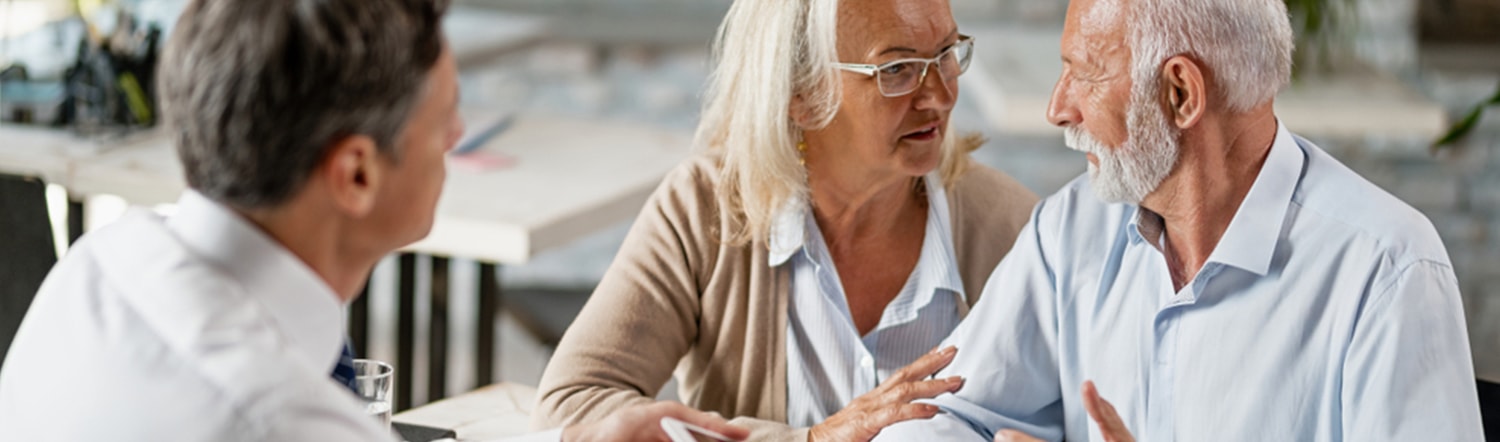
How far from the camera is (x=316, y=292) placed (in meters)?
1.07

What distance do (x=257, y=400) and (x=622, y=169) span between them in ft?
6.62

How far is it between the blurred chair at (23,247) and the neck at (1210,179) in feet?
4.45

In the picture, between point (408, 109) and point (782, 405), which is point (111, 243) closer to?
point (408, 109)

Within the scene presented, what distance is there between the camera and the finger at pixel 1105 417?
1346mm

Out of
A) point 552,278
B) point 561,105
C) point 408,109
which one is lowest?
point 552,278

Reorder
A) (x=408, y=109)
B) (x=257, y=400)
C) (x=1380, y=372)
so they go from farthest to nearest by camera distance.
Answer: (x=1380, y=372) < (x=408, y=109) < (x=257, y=400)

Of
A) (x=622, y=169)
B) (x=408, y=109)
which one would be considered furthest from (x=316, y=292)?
(x=622, y=169)

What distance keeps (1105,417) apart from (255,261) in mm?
712

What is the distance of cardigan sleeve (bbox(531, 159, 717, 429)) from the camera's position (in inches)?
70.2

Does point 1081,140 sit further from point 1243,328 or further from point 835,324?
point 835,324

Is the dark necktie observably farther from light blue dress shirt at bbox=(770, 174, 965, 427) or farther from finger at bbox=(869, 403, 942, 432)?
light blue dress shirt at bbox=(770, 174, 965, 427)

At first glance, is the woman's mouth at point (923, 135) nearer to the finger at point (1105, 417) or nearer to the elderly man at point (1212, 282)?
the elderly man at point (1212, 282)

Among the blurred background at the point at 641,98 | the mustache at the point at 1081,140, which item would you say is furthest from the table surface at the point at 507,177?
the mustache at the point at 1081,140

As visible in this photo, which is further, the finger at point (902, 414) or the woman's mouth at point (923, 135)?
the woman's mouth at point (923, 135)
